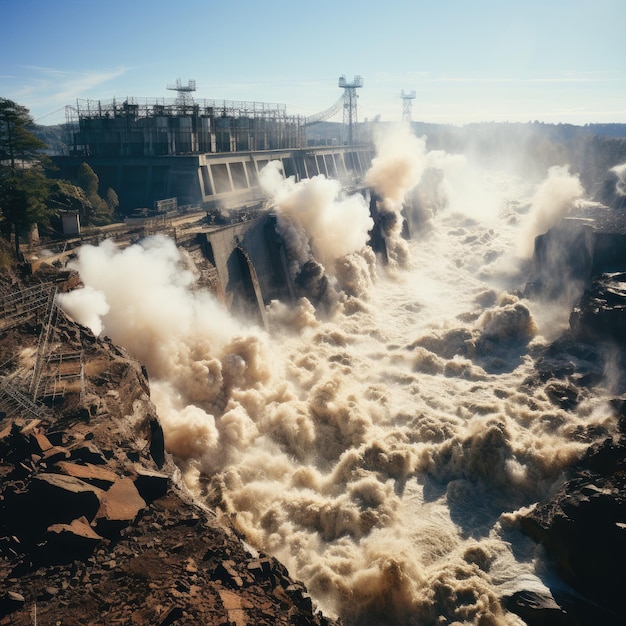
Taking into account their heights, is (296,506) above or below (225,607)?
below

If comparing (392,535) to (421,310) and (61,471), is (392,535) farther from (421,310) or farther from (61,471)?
(421,310)

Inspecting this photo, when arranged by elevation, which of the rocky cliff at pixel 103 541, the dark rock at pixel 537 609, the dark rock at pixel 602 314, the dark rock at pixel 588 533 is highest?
the rocky cliff at pixel 103 541

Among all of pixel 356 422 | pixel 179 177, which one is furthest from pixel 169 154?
pixel 356 422

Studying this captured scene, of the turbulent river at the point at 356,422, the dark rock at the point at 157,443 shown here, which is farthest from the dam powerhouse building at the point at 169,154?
the dark rock at the point at 157,443

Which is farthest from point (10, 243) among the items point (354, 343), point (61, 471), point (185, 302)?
point (354, 343)

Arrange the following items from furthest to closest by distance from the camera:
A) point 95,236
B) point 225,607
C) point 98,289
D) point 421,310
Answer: point 421,310 < point 95,236 < point 98,289 < point 225,607

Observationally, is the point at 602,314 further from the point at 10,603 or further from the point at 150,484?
the point at 10,603

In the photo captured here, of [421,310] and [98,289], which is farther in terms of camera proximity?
[421,310]

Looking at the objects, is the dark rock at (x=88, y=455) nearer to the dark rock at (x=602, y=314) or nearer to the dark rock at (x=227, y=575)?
the dark rock at (x=227, y=575)

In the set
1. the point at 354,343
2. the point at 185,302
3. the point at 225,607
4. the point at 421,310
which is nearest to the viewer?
the point at 225,607
